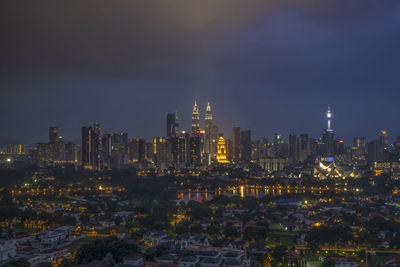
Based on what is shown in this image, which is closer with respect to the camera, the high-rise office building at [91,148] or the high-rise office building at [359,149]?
the high-rise office building at [91,148]

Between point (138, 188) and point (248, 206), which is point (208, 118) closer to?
point (138, 188)

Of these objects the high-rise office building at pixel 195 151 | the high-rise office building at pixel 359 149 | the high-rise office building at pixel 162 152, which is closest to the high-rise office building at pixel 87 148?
the high-rise office building at pixel 162 152

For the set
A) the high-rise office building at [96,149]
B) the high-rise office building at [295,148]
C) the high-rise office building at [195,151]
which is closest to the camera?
the high-rise office building at [96,149]

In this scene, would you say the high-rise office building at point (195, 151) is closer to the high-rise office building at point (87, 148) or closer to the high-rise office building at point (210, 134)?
the high-rise office building at point (87, 148)

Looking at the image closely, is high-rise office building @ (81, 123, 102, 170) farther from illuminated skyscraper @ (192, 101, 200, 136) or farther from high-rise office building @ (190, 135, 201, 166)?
illuminated skyscraper @ (192, 101, 200, 136)

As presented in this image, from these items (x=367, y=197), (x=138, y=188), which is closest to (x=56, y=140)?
(x=138, y=188)

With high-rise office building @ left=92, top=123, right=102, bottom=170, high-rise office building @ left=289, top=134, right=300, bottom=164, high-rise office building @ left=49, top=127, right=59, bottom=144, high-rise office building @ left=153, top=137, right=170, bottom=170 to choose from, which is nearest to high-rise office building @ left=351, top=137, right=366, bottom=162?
high-rise office building @ left=289, top=134, right=300, bottom=164

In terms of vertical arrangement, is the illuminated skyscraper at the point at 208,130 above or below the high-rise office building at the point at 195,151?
above

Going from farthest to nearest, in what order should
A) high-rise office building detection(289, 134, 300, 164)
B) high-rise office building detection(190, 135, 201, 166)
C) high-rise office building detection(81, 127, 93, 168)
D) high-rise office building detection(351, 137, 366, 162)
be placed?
high-rise office building detection(351, 137, 366, 162), high-rise office building detection(289, 134, 300, 164), high-rise office building detection(190, 135, 201, 166), high-rise office building detection(81, 127, 93, 168)

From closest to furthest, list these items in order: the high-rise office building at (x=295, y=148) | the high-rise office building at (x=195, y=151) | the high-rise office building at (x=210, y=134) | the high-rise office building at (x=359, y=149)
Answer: the high-rise office building at (x=195, y=151) < the high-rise office building at (x=295, y=148) < the high-rise office building at (x=359, y=149) < the high-rise office building at (x=210, y=134)

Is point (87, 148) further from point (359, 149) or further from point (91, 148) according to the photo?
point (359, 149)

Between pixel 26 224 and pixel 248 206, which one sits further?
pixel 248 206
